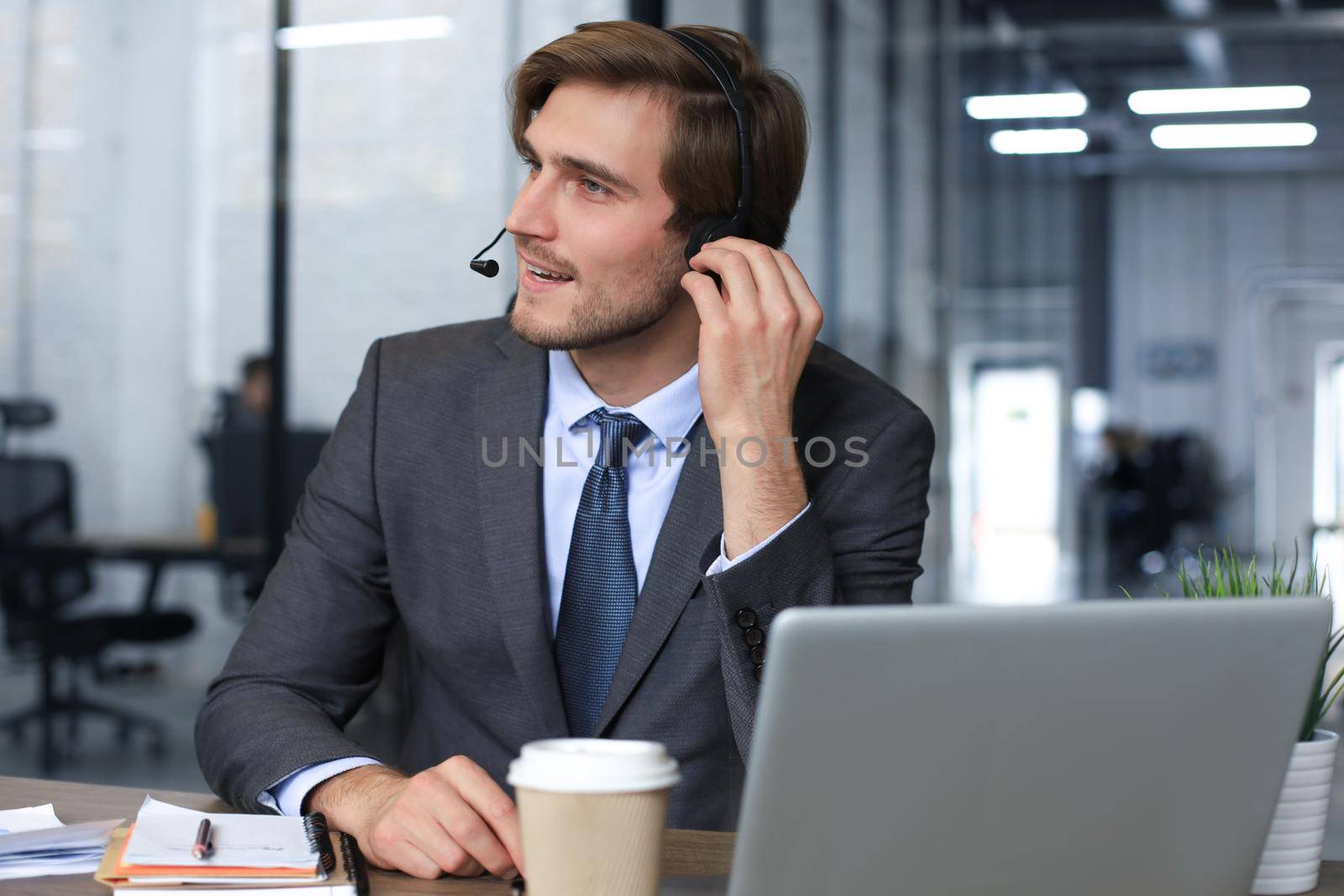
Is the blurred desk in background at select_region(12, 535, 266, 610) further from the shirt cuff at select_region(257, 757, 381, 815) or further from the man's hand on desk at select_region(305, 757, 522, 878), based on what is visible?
the man's hand on desk at select_region(305, 757, 522, 878)

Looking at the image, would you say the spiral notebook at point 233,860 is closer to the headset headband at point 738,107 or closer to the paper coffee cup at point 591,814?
the paper coffee cup at point 591,814

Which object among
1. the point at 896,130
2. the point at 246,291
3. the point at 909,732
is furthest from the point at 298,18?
the point at 896,130

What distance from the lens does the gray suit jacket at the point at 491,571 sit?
1374 millimetres

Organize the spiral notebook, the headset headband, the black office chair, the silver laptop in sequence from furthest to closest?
the black office chair, the headset headband, the spiral notebook, the silver laptop

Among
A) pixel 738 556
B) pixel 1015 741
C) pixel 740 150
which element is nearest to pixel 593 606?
pixel 738 556

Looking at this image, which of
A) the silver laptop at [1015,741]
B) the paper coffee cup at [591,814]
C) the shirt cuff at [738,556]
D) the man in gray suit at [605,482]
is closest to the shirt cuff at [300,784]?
the man in gray suit at [605,482]

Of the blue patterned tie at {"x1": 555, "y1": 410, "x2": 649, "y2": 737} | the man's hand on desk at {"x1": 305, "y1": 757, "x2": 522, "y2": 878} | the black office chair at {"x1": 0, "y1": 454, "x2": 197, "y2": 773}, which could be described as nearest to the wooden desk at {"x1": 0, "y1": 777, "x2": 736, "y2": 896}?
the man's hand on desk at {"x1": 305, "y1": 757, "x2": 522, "y2": 878}

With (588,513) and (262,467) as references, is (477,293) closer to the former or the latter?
(262,467)

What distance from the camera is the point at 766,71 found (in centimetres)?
168

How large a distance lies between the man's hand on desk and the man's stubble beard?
2.03 ft

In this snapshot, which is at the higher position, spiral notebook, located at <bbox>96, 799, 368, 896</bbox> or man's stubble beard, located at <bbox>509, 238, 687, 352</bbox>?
man's stubble beard, located at <bbox>509, 238, 687, 352</bbox>

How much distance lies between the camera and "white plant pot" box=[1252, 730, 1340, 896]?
94cm

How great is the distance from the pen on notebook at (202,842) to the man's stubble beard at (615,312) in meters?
0.69

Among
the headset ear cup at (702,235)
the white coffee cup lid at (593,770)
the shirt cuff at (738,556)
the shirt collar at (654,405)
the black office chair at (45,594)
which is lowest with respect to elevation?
the black office chair at (45,594)
